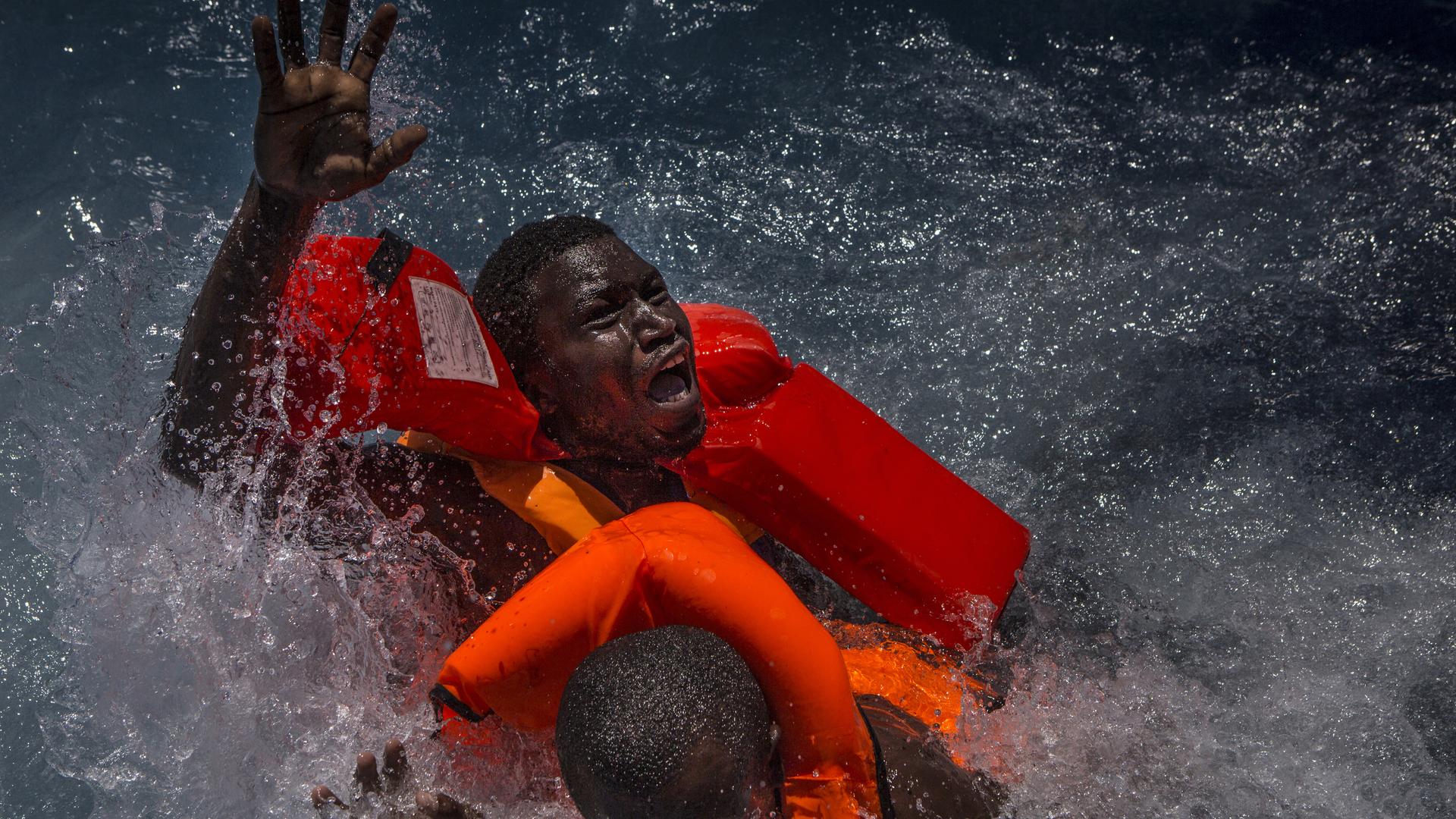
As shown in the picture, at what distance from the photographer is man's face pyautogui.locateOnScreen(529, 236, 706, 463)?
2.28 metres

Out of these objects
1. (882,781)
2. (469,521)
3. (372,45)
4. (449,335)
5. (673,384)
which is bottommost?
(882,781)

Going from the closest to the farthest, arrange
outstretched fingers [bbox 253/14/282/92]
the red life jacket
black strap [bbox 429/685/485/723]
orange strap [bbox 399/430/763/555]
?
outstretched fingers [bbox 253/14/282/92]
black strap [bbox 429/685/485/723]
the red life jacket
orange strap [bbox 399/430/763/555]

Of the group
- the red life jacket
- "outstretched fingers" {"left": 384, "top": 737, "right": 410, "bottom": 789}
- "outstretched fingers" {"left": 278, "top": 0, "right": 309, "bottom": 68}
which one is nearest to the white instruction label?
the red life jacket

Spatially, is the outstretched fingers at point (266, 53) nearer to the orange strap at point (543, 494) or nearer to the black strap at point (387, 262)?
the black strap at point (387, 262)

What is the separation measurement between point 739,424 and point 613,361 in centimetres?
44

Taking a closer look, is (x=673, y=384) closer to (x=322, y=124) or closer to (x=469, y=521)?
(x=469, y=521)

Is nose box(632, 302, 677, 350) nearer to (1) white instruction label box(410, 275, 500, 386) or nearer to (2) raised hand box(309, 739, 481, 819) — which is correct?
(1) white instruction label box(410, 275, 500, 386)

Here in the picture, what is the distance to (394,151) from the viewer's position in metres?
1.72

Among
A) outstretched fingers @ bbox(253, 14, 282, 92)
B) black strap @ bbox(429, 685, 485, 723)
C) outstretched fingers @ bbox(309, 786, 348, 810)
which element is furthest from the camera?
black strap @ bbox(429, 685, 485, 723)

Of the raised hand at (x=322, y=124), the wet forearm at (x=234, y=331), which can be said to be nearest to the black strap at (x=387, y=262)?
the wet forearm at (x=234, y=331)

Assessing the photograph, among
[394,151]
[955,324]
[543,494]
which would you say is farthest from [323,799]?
[955,324]

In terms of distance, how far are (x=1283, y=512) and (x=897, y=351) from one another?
1.19 metres

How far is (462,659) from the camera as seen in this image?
1782 mm

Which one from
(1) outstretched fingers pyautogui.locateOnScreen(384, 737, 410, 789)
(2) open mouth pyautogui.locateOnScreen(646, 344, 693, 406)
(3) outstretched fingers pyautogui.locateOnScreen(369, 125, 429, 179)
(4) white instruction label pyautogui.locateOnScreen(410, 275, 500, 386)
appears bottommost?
(1) outstretched fingers pyautogui.locateOnScreen(384, 737, 410, 789)
